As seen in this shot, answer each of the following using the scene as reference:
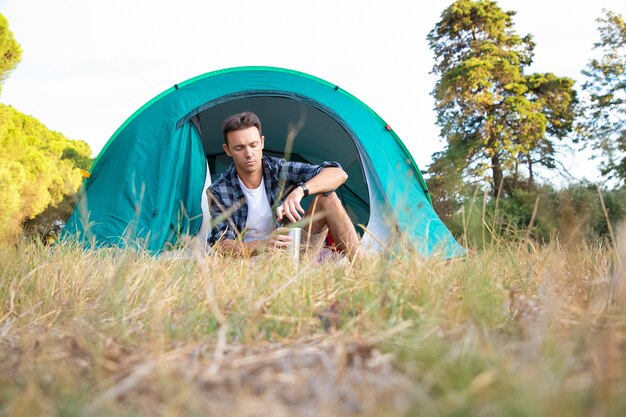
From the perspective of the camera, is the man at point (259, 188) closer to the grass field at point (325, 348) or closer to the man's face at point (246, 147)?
the man's face at point (246, 147)

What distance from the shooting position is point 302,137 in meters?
4.36

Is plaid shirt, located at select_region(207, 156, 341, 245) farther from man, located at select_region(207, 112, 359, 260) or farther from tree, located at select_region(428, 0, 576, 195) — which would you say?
tree, located at select_region(428, 0, 576, 195)

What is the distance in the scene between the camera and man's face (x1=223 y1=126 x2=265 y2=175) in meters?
2.73

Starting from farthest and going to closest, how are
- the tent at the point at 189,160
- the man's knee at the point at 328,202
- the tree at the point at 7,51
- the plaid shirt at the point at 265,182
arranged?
the tree at the point at 7,51
the tent at the point at 189,160
the plaid shirt at the point at 265,182
the man's knee at the point at 328,202

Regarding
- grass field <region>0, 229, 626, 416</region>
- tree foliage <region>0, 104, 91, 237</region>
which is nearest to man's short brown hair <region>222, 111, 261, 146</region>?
grass field <region>0, 229, 626, 416</region>

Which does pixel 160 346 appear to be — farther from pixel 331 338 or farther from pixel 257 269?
pixel 257 269

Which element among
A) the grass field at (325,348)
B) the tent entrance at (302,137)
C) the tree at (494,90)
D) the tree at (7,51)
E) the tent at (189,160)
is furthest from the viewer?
the tree at (494,90)

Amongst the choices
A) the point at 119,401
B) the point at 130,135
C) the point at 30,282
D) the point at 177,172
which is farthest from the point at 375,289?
the point at 130,135

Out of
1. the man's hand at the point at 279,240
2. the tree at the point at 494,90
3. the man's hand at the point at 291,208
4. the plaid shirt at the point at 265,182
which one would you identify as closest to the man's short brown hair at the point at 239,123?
the plaid shirt at the point at 265,182

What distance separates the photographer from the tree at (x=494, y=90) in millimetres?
9430

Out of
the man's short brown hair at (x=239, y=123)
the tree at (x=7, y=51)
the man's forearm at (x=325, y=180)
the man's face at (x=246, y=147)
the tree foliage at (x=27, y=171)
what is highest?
the tree at (x=7, y=51)

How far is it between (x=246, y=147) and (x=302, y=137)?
1.66m

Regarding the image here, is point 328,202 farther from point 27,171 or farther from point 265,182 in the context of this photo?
point 27,171

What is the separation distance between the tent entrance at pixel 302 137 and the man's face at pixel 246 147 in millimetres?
1054
